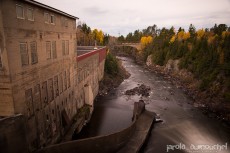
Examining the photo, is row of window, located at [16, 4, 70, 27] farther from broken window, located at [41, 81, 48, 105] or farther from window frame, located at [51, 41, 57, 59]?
broken window, located at [41, 81, 48, 105]

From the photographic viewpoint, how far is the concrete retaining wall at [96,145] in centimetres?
1488

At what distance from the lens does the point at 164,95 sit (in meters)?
38.6

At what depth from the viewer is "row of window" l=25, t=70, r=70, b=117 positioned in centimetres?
1424

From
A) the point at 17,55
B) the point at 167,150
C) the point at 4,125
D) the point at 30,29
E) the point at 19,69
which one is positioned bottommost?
the point at 167,150

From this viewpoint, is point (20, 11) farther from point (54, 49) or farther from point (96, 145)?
point (96, 145)

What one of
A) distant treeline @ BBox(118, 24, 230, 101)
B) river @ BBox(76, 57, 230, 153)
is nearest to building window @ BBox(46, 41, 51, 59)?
river @ BBox(76, 57, 230, 153)

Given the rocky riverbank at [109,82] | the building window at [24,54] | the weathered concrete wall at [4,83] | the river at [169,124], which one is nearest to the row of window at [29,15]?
the weathered concrete wall at [4,83]

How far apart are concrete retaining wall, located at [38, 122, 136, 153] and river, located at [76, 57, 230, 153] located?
3.29 m

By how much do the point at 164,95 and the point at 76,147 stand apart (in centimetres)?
2708

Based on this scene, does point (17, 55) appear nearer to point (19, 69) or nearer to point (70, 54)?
point (19, 69)

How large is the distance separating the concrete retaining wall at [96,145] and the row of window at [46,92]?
3655mm

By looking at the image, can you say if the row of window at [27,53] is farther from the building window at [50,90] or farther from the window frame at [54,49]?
the building window at [50,90]

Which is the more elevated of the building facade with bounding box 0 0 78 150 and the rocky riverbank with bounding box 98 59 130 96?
the building facade with bounding box 0 0 78 150

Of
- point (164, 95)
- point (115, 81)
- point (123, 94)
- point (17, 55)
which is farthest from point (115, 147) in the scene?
point (115, 81)
